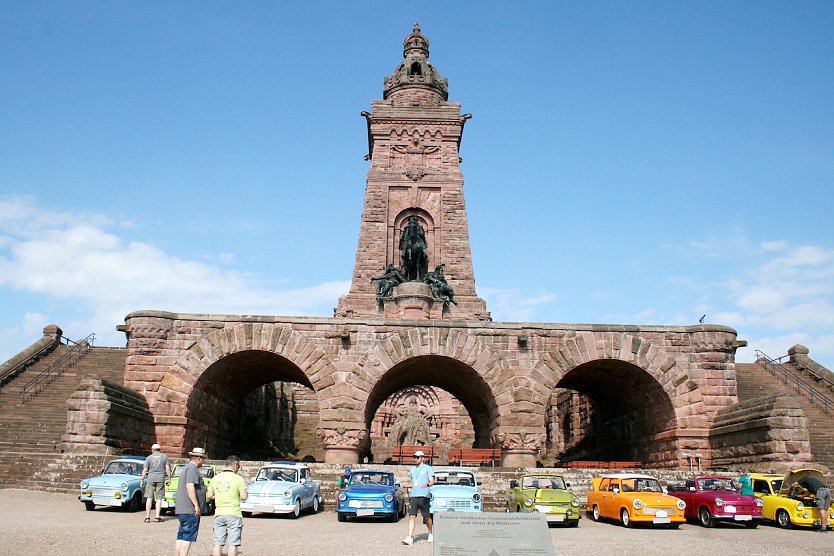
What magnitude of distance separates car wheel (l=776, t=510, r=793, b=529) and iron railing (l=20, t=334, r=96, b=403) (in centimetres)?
2101

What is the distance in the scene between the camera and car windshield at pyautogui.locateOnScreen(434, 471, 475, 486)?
13875 millimetres

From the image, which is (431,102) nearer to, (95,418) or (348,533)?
(95,418)

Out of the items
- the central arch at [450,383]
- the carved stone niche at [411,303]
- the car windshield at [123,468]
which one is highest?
the carved stone niche at [411,303]

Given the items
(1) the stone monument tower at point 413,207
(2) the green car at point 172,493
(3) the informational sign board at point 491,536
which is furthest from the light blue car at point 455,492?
(1) the stone monument tower at point 413,207

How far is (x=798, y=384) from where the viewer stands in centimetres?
2433

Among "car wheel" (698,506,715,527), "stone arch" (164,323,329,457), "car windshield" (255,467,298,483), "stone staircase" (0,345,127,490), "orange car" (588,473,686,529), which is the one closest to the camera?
"orange car" (588,473,686,529)

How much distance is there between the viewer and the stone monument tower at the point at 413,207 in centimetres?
3080

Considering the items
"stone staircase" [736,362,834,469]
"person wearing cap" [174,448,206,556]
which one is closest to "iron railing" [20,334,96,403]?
"person wearing cap" [174,448,206,556]


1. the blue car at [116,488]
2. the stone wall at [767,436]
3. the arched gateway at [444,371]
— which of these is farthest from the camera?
the arched gateway at [444,371]

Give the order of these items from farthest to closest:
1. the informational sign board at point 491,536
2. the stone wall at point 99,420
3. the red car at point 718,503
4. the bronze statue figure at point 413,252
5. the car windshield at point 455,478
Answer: the bronze statue figure at point 413,252
the stone wall at point 99,420
the car windshield at point 455,478
the red car at point 718,503
the informational sign board at point 491,536

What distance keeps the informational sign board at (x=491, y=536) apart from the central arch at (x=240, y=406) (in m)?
14.2

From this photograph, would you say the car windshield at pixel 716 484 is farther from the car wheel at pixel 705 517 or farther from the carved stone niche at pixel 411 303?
the carved stone niche at pixel 411 303

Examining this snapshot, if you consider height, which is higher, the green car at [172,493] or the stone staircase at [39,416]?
the stone staircase at [39,416]

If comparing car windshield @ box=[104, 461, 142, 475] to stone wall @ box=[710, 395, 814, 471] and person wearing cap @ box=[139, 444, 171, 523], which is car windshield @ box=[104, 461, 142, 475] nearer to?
person wearing cap @ box=[139, 444, 171, 523]
